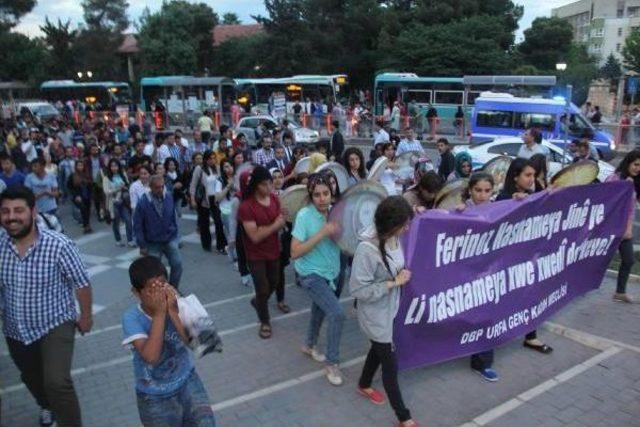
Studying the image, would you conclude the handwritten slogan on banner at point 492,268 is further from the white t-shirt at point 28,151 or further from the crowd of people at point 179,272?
the white t-shirt at point 28,151

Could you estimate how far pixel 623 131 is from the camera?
20.4m

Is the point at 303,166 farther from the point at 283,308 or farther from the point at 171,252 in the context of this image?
the point at 171,252

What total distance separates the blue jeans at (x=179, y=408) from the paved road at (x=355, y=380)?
3.92ft

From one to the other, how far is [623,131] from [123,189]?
1802 cm

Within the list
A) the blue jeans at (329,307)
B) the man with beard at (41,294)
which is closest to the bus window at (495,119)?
the blue jeans at (329,307)

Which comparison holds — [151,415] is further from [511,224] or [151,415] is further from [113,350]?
[511,224]

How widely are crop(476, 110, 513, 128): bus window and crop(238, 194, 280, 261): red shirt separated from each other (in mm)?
16470

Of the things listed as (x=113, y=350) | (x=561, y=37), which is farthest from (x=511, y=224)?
(x=561, y=37)

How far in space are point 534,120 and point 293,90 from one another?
18.6 m

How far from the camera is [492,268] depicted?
4.93m

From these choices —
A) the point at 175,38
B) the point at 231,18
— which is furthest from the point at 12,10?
the point at 231,18

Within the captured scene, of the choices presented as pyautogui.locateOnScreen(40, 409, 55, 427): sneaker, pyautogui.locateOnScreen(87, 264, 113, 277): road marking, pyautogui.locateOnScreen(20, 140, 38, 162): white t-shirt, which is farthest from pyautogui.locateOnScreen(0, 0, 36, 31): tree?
pyautogui.locateOnScreen(40, 409, 55, 427): sneaker

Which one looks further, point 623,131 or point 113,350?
point 623,131

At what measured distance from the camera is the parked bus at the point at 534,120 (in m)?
18.7
